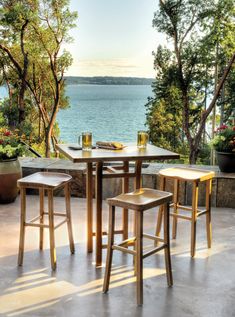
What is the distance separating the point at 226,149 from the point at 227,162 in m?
0.16

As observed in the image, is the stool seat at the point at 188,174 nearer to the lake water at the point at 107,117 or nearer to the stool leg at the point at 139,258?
the stool leg at the point at 139,258

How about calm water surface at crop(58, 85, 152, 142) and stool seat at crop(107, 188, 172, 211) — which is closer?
stool seat at crop(107, 188, 172, 211)

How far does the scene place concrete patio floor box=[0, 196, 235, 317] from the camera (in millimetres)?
2605

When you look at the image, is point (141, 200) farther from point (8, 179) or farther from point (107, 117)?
point (107, 117)

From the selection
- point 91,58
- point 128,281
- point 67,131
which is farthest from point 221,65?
point 67,131

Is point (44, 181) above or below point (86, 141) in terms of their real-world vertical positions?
below

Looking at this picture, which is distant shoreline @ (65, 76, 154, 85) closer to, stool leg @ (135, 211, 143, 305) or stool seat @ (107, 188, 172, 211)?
stool seat @ (107, 188, 172, 211)

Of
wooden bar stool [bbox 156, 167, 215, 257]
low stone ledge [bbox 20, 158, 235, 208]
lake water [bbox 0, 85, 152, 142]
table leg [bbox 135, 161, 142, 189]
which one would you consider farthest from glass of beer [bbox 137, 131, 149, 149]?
lake water [bbox 0, 85, 152, 142]

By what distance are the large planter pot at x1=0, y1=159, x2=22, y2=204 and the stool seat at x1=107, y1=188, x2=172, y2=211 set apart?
2275 mm

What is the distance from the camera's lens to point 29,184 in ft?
10.7

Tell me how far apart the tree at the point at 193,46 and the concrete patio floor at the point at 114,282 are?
391 inches

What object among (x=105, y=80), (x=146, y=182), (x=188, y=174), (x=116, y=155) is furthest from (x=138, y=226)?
(x=105, y=80)

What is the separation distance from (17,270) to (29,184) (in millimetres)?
625

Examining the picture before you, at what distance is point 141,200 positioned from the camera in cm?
281
